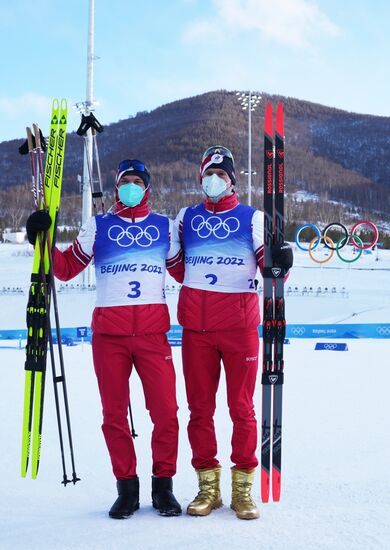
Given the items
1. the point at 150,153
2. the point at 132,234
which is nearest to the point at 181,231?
the point at 132,234

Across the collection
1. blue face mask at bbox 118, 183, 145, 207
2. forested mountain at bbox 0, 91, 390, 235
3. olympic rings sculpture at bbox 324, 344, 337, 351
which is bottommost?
olympic rings sculpture at bbox 324, 344, 337, 351

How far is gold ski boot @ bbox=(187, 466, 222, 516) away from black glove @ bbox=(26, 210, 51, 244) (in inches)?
63.0

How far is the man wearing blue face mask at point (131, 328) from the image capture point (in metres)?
3.01

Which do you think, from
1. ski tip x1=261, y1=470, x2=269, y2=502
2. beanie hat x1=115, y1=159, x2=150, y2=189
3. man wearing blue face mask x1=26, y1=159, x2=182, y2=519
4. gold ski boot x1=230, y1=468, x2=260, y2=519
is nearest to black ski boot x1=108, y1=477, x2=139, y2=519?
man wearing blue face mask x1=26, y1=159, x2=182, y2=519

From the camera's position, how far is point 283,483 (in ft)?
11.3

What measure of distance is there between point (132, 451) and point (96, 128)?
2228 millimetres

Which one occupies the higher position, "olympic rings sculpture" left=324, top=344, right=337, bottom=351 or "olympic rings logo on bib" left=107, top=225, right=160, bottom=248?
"olympic rings logo on bib" left=107, top=225, right=160, bottom=248

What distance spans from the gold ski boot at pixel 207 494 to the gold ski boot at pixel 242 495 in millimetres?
89

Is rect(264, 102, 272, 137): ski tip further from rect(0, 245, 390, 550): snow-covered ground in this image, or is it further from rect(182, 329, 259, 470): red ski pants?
rect(0, 245, 390, 550): snow-covered ground

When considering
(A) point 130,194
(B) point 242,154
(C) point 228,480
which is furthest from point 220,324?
(B) point 242,154

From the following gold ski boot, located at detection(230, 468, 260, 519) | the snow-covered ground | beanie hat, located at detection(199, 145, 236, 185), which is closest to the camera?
the snow-covered ground

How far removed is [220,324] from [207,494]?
91 centimetres

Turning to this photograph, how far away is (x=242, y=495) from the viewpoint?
2986mm

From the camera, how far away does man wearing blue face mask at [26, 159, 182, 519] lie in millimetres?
3014
